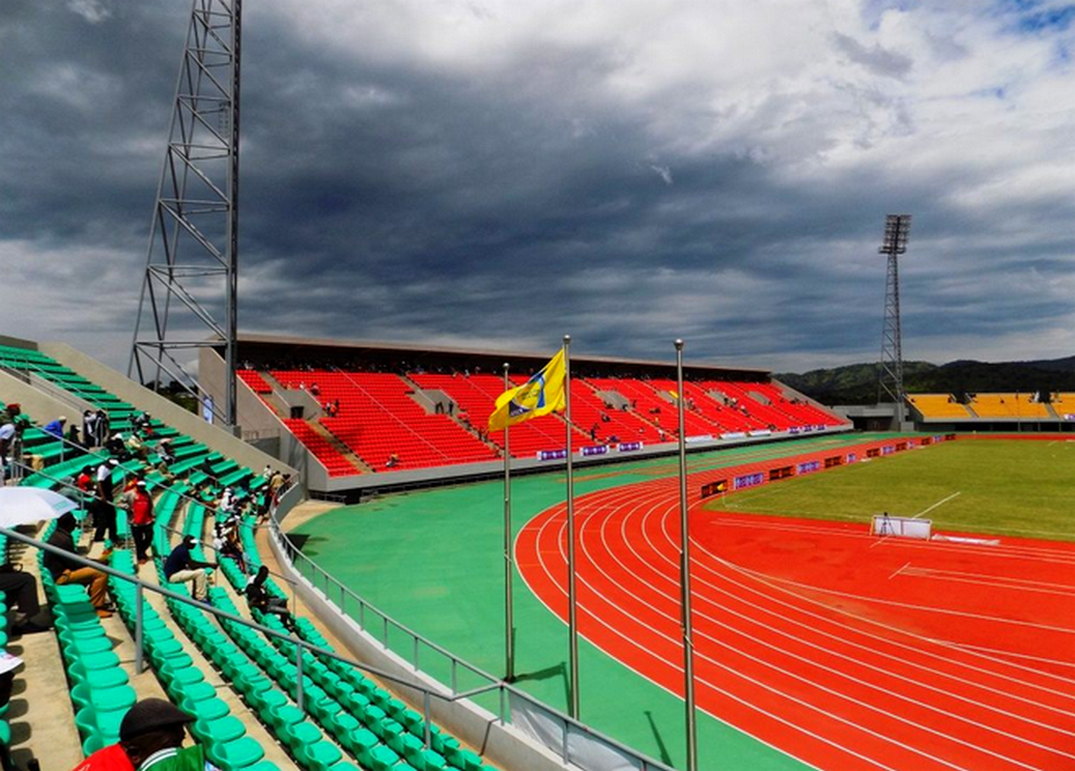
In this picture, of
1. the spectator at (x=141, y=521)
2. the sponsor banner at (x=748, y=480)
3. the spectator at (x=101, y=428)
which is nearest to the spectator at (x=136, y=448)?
the spectator at (x=101, y=428)

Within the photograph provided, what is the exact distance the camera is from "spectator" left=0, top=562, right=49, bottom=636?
7.42 metres

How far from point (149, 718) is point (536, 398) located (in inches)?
340

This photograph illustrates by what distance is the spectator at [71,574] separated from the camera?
9.12 m

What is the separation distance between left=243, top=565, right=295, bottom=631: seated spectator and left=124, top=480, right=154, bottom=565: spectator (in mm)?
3880

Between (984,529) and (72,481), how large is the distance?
102ft

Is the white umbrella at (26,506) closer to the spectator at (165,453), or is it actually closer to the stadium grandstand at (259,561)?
the stadium grandstand at (259,561)

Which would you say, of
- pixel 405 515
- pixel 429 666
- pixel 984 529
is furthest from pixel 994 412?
pixel 429 666

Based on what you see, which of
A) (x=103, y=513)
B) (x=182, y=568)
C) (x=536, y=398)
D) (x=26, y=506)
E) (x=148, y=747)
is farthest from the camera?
(x=103, y=513)

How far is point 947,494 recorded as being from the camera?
3372 centimetres

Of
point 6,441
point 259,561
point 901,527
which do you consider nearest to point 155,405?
point 6,441

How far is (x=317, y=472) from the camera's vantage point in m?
33.2

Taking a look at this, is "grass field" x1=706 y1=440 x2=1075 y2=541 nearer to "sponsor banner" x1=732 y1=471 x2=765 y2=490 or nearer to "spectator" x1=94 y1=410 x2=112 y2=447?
"sponsor banner" x1=732 y1=471 x2=765 y2=490

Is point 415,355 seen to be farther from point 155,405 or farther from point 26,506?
point 26,506

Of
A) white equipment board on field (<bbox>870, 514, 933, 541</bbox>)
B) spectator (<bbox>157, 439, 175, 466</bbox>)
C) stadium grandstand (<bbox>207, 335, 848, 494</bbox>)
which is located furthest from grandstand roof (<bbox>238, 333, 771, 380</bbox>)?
white equipment board on field (<bbox>870, 514, 933, 541</bbox>)
